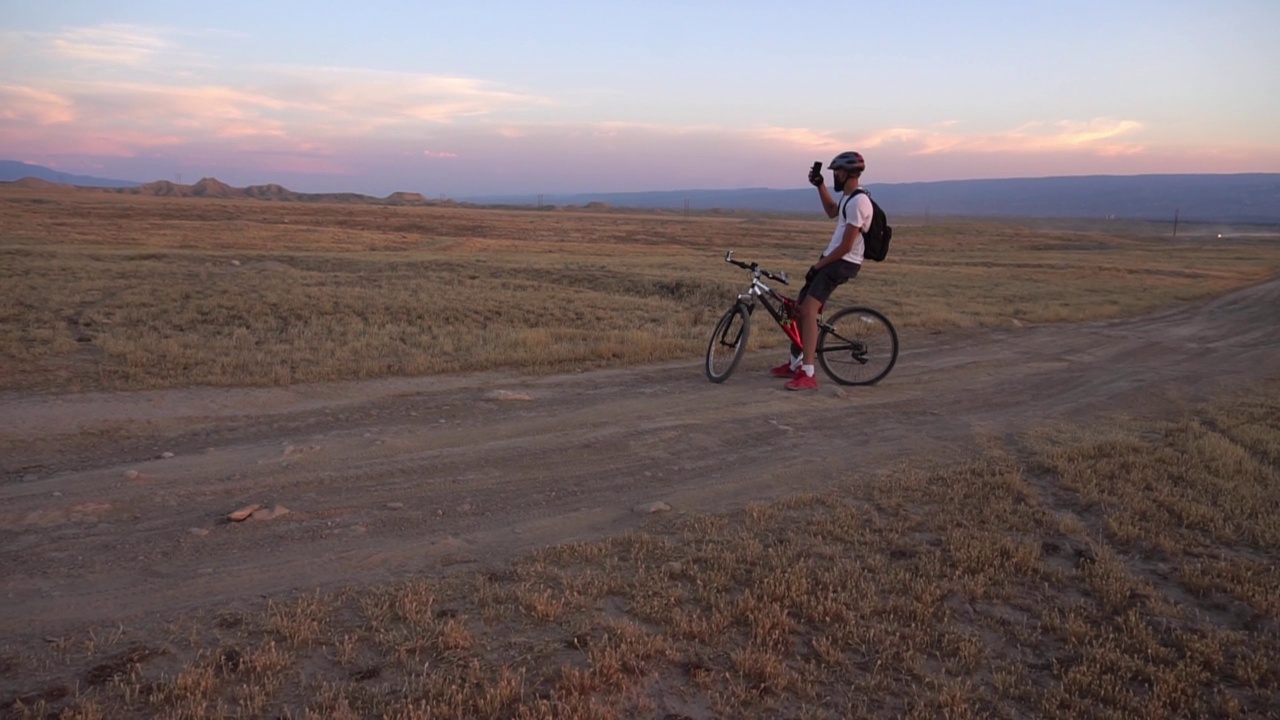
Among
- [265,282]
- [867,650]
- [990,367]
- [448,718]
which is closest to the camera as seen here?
[448,718]

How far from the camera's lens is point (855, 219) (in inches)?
330

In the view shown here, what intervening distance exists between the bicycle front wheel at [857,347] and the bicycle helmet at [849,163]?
1543 mm

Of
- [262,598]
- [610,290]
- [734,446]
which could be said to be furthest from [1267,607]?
[610,290]

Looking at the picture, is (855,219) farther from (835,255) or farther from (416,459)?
(416,459)

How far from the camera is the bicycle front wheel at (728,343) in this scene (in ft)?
30.7

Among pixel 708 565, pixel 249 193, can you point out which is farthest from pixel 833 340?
pixel 249 193

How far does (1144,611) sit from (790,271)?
25.3m

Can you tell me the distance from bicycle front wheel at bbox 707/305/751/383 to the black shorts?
2.41 feet

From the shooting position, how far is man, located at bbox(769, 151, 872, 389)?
840 cm

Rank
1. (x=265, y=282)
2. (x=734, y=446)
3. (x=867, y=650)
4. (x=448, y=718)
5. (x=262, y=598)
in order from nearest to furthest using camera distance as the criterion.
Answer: (x=448, y=718)
(x=867, y=650)
(x=262, y=598)
(x=734, y=446)
(x=265, y=282)

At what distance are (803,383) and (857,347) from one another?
0.81 metres

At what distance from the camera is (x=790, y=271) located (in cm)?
2898

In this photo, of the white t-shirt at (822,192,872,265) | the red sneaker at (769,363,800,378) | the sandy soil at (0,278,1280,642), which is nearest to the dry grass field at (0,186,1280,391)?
the sandy soil at (0,278,1280,642)

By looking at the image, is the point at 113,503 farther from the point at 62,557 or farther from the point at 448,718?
the point at 448,718
